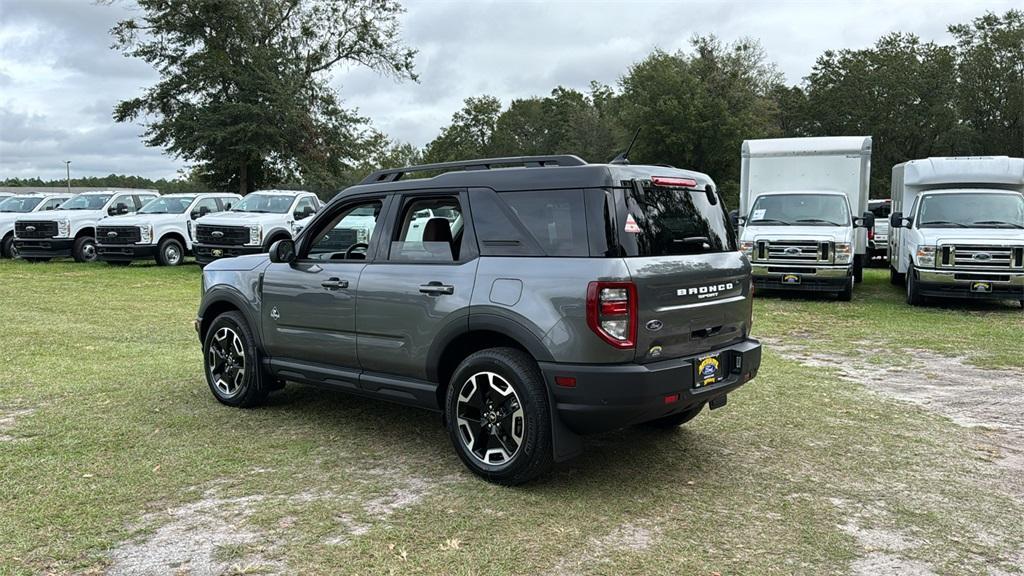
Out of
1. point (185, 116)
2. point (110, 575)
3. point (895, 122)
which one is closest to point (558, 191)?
point (110, 575)

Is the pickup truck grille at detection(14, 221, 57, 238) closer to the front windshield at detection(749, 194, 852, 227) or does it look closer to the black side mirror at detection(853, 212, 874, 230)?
the front windshield at detection(749, 194, 852, 227)

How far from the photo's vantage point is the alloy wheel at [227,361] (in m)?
6.34

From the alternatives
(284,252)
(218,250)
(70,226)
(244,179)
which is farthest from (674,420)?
(244,179)

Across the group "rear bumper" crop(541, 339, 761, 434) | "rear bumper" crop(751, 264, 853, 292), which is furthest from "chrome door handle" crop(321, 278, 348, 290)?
"rear bumper" crop(751, 264, 853, 292)

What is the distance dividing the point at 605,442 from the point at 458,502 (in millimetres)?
1484

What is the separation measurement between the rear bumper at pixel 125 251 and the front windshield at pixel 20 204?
541 centimetres

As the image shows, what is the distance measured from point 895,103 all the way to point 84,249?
43.9 metres

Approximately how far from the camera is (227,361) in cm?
645

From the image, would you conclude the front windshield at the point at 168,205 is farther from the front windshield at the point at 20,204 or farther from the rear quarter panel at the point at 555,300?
the rear quarter panel at the point at 555,300

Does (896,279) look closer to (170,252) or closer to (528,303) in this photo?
(528,303)

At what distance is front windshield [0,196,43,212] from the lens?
2438 centimetres

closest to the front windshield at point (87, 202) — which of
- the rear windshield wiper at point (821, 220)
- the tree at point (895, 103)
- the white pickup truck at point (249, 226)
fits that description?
the white pickup truck at point (249, 226)

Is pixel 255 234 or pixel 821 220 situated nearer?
pixel 821 220

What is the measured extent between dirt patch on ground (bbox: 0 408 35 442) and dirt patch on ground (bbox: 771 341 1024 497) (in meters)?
6.36
